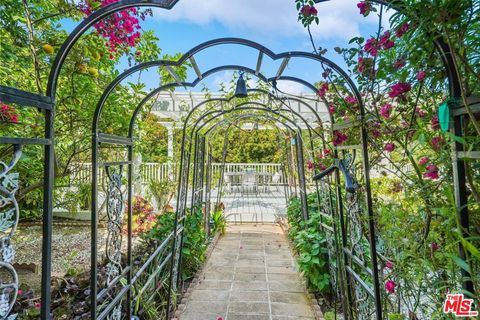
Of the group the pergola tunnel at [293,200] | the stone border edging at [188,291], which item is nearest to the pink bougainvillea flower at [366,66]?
the pergola tunnel at [293,200]

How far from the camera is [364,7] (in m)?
1.18

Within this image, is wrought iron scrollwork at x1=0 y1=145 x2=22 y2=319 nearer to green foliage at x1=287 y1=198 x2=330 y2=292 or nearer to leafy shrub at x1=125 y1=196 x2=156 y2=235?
green foliage at x1=287 y1=198 x2=330 y2=292

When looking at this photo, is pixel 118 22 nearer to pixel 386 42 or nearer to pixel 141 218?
pixel 386 42

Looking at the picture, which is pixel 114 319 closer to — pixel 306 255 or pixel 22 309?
pixel 22 309

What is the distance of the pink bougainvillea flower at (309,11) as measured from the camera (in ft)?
4.15

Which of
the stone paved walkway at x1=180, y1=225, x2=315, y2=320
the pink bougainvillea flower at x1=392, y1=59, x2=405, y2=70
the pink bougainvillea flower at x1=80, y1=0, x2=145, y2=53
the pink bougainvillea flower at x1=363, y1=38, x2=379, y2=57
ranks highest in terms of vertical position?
the pink bougainvillea flower at x1=80, y1=0, x2=145, y2=53

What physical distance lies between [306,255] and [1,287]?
2521 mm

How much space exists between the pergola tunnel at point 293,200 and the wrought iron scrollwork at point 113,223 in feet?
0.03

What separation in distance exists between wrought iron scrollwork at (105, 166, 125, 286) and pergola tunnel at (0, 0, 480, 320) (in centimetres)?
1

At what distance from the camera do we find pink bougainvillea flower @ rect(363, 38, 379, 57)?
126 centimetres

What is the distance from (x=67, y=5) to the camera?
6.13ft

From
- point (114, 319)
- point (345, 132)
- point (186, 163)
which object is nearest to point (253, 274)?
point (186, 163)

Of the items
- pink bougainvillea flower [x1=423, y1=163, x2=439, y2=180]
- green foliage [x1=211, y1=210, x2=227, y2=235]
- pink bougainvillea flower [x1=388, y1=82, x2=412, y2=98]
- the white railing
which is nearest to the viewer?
pink bougainvillea flower [x1=423, y1=163, x2=439, y2=180]

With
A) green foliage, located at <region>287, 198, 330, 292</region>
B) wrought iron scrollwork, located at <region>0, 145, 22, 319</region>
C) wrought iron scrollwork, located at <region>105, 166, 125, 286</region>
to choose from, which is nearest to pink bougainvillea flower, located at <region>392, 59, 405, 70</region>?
wrought iron scrollwork, located at <region>0, 145, 22, 319</region>
